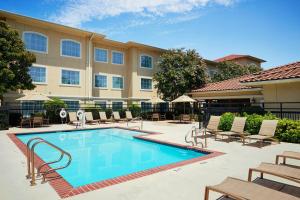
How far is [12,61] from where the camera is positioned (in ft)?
62.0

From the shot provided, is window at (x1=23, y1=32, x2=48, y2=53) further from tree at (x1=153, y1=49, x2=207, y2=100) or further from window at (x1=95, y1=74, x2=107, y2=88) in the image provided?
tree at (x1=153, y1=49, x2=207, y2=100)

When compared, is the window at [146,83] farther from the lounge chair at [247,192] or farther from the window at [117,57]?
the lounge chair at [247,192]

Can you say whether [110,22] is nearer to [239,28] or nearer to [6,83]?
[6,83]

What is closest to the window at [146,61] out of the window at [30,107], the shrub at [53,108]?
the shrub at [53,108]

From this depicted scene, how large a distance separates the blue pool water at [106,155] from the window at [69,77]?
9.97 meters

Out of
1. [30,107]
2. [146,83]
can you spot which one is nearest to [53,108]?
[30,107]

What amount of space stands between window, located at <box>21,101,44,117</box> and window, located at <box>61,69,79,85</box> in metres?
3.40

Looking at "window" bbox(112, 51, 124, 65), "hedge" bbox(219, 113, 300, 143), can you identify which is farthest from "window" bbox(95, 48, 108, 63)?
"hedge" bbox(219, 113, 300, 143)

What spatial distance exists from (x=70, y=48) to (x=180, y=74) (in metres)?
12.5

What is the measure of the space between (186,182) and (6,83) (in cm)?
1723

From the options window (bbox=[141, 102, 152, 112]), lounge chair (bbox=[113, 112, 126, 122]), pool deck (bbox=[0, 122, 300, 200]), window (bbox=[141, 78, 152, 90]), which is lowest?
pool deck (bbox=[0, 122, 300, 200])

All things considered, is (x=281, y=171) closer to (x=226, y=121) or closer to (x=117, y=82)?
(x=226, y=121)

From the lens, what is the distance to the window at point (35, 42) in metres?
22.7

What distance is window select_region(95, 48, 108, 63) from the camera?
28.1 meters
